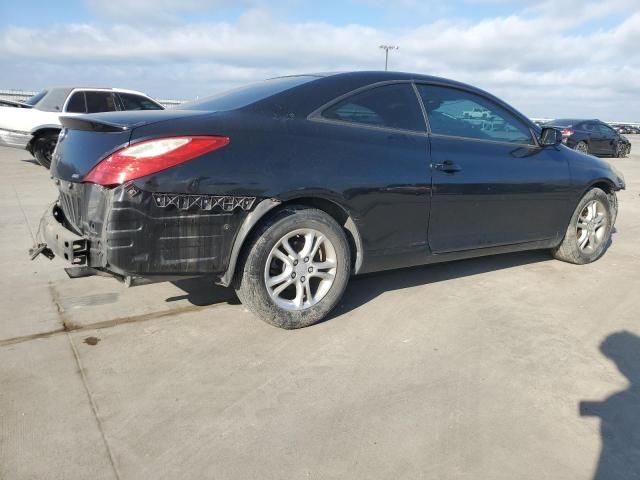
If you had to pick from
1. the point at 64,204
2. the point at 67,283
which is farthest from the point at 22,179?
the point at 64,204

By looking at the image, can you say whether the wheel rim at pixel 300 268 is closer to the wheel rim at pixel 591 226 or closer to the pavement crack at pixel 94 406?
the pavement crack at pixel 94 406

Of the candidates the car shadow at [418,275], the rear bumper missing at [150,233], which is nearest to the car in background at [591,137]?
the car shadow at [418,275]

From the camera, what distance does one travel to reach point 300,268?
325cm

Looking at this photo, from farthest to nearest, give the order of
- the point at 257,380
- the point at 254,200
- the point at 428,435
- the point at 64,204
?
the point at 64,204
the point at 254,200
the point at 257,380
the point at 428,435

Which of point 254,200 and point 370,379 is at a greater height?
point 254,200

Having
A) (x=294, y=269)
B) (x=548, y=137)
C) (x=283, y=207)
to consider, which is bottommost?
(x=294, y=269)

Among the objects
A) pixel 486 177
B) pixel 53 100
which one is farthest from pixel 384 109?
pixel 53 100

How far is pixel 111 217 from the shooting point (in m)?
2.64

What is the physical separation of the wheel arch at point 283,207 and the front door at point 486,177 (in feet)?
2.05

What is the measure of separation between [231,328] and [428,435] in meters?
1.47

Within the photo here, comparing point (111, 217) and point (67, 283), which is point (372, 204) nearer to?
point (111, 217)

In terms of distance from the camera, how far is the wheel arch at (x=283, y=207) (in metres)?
2.95

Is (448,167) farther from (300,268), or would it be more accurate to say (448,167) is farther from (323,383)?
(323,383)

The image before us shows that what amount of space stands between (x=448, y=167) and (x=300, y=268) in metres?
1.33
